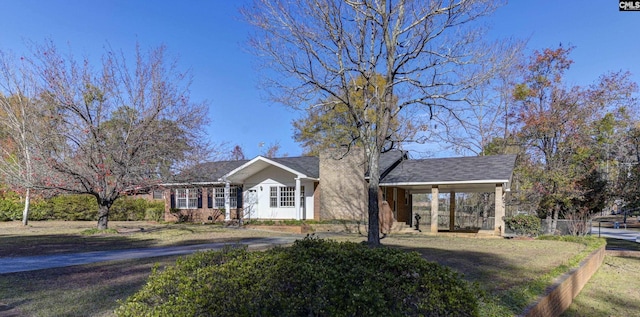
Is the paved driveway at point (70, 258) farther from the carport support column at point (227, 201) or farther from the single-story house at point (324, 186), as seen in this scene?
the carport support column at point (227, 201)

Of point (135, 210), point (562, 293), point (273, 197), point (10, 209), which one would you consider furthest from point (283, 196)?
point (562, 293)

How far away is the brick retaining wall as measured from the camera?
5.34m

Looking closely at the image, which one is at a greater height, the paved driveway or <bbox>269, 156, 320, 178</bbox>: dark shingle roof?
<bbox>269, 156, 320, 178</bbox>: dark shingle roof

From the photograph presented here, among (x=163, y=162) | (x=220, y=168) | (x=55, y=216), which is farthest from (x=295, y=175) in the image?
(x=55, y=216)

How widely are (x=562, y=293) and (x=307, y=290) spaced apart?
530cm

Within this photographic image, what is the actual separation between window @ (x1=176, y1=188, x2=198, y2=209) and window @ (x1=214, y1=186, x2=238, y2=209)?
1.43m

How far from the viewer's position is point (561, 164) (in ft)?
72.4

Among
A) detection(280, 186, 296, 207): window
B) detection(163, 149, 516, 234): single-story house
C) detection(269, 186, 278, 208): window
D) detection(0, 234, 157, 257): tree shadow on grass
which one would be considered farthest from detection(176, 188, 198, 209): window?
detection(0, 234, 157, 257): tree shadow on grass

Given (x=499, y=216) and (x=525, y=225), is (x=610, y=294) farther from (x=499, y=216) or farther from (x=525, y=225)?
(x=525, y=225)

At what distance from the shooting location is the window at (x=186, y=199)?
87.1 ft

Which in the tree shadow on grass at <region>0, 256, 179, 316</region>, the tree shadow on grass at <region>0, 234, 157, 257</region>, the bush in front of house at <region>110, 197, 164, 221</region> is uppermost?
the tree shadow on grass at <region>0, 256, 179, 316</region>

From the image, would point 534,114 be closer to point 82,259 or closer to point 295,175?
point 295,175

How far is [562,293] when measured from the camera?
261 inches

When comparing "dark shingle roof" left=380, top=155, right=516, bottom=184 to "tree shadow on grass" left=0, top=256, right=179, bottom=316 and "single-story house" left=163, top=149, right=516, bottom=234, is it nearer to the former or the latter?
"single-story house" left=163, top=149, right=516, bottom=234
